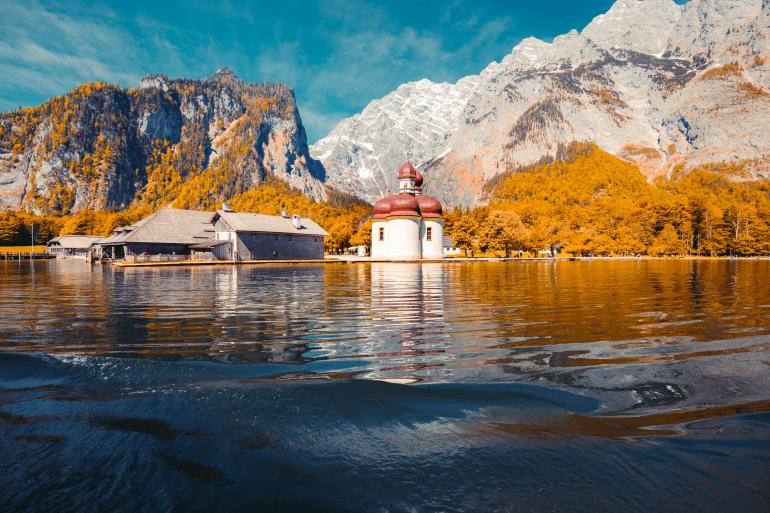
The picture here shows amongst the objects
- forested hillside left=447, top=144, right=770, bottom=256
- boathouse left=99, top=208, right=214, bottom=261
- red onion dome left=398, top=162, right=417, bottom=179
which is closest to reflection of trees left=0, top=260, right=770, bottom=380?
boathouse left=99, top=208, right=214, bottom=261

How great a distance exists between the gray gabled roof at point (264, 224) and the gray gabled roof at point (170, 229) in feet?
15.6

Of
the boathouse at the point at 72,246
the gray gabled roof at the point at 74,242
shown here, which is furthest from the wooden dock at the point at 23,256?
the gray gabled roof at the point at 74,242

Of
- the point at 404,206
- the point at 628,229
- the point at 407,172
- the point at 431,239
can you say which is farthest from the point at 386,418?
the point at 628,229

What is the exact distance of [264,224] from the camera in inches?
2815

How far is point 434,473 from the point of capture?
423 cm

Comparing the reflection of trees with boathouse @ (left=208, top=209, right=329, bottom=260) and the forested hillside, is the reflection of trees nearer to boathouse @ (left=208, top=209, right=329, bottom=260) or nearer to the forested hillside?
boathouse @ (left=208, top=209, right=329, bottom=260)

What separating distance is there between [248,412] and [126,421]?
1500 mm

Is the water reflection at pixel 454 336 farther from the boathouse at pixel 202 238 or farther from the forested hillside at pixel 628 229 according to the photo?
the forested hillside at pixel 628 229

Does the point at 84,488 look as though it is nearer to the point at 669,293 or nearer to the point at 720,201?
the point at 669,293

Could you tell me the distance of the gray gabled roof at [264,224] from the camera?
6712cm

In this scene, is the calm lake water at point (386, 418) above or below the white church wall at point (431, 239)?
below

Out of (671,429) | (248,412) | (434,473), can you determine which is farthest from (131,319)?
(671,429)

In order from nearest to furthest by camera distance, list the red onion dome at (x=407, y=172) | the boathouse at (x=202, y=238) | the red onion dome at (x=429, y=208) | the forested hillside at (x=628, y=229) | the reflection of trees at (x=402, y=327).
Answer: the reflection of trees at (x=402, y=327)
the boathouse at (x=202, y=238)
the red onion dome at (x=429, y=208)
the red onion dome at (x=407, y=172)
the forested hillside at (x=628, y=229)

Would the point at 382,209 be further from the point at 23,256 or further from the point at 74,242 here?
the point at 23,256
